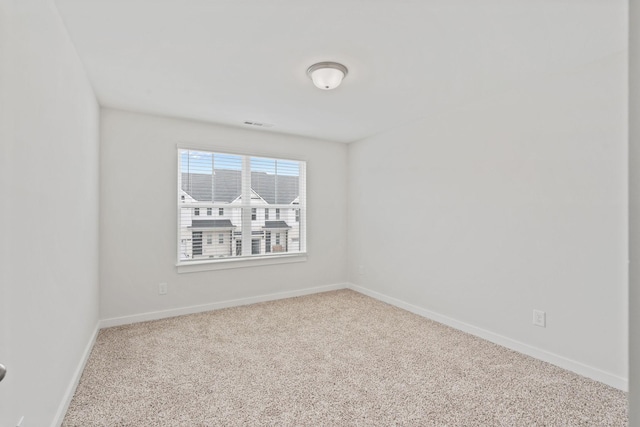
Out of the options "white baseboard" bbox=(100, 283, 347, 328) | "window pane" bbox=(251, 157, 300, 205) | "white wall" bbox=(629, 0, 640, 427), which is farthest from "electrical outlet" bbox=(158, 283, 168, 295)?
"white wall" bbox=(629, 0, 640, 427)

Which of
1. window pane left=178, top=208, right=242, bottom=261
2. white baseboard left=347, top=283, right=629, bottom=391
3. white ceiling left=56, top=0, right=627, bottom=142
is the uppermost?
white ceiling left=56, top=0, right=627, bottom=142

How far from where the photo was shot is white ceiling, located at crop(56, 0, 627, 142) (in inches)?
70.7

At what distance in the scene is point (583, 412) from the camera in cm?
196

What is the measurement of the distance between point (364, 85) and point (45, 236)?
2.44 m

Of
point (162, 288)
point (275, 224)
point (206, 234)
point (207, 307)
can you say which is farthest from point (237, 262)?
point (162, 288)

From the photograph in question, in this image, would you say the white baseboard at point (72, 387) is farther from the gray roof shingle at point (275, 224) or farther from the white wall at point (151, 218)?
the gray roof shingle at point (275, 224)

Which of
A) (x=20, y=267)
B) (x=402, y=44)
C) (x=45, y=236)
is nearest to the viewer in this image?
(x=20, y=267)

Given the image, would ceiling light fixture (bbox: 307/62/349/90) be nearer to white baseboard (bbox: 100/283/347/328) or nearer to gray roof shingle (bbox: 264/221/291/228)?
gray roof shingle (bbox: 264/221/291/228)

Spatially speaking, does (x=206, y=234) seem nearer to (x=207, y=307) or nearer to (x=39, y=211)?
(x=207, y=307)

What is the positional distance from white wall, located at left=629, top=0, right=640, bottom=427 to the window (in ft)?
12.8

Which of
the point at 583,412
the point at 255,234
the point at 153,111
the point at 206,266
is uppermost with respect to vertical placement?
the point at 153,111

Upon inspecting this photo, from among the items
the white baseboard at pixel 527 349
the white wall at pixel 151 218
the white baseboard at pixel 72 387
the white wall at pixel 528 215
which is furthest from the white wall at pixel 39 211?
the white wall at pixel 528 215

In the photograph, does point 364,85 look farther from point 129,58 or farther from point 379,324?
point 379,324

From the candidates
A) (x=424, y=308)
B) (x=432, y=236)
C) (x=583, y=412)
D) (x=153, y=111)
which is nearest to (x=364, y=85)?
(x=432, y=236)
